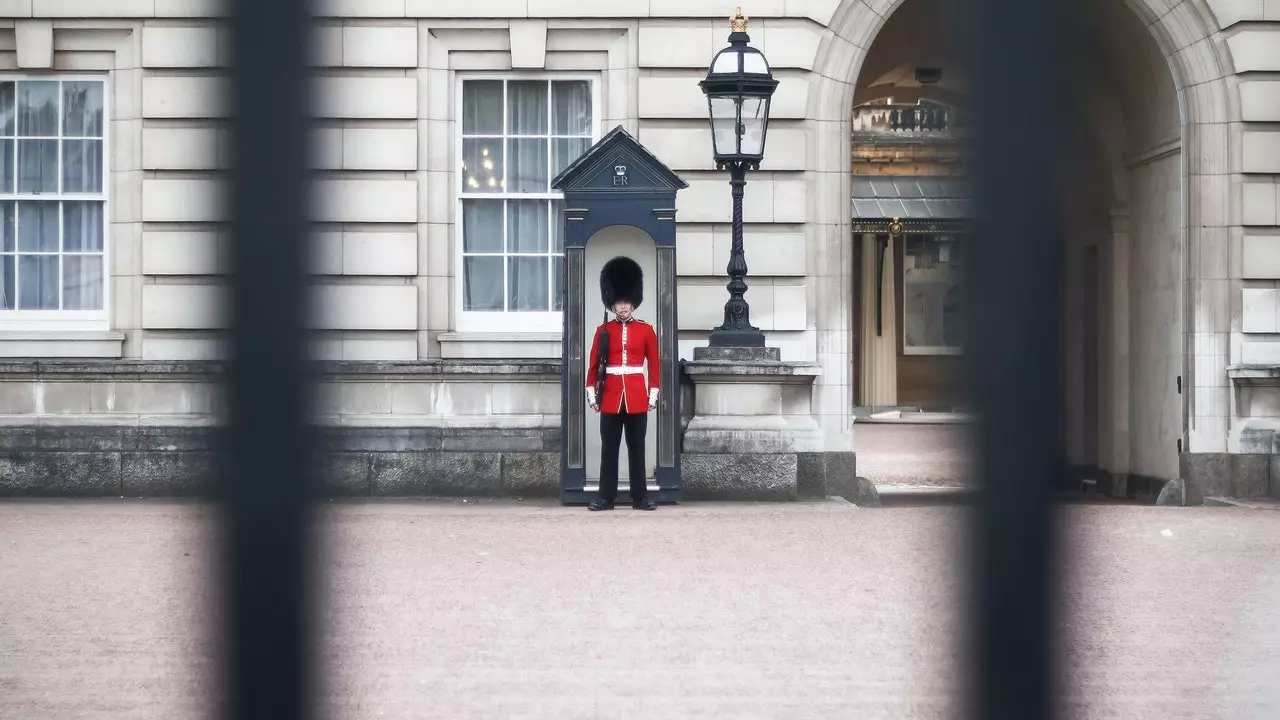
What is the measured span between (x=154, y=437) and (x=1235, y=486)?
844cm

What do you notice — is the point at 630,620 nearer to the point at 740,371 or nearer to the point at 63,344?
the point at 740,371

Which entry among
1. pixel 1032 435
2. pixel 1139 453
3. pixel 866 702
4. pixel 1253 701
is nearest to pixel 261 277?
pixel 1032 435

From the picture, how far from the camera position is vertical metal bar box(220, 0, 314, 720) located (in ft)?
3.33

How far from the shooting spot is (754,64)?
12672 mm

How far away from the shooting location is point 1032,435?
1059 millimetres

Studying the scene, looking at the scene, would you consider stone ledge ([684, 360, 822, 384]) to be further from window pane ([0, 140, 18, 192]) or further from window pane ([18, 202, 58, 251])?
window pane ([0, 140, 18, 192])

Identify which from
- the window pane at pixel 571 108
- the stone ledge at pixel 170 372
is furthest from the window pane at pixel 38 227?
the window pane at pixel 571 108

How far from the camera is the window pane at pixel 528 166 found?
46.7ft

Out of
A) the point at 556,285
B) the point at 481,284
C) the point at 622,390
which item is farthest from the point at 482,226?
the point at 622,390

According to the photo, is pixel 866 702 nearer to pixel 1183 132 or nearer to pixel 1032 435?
pixel 1032 435

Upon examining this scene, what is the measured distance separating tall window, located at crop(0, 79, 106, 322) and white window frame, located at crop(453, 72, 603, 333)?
2882 millimetres

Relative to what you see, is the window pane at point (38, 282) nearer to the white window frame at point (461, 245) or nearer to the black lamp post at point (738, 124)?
the white window frame at point (461, 245)

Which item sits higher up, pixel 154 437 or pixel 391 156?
pixel 391 156

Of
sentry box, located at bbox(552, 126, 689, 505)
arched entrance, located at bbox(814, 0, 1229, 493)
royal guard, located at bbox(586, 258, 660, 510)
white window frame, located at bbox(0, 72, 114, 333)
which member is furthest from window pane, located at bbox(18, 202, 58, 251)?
arched entrance, located at bbox(814, 0, 1229, 493)
